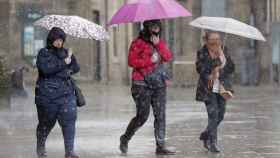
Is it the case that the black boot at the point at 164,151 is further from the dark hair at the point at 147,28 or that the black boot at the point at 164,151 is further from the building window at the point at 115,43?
the building window at the point at 115,43

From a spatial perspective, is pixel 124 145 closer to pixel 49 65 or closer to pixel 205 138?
pixel 205 138

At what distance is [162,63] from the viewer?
472 inches

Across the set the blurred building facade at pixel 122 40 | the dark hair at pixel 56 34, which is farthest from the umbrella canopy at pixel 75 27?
the blurred building facade at pixel 122 40

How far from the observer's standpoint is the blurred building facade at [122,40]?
36.2 m

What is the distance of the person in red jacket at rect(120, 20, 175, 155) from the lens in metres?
11.8

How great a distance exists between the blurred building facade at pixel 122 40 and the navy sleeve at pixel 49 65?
24156 mm

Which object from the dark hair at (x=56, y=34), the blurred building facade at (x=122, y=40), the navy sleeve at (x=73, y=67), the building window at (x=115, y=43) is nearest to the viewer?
the dark hair at (x=56, y=34)

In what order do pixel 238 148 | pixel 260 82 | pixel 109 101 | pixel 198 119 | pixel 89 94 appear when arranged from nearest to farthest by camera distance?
pixel 238 148 < pixel 198 119 < pixel 109 101 < pixel 89 94 < pixel 260 82

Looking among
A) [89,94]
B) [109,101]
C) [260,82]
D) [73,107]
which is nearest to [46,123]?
[73,107]

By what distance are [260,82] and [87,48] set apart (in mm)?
6724

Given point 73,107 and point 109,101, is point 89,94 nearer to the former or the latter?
point 109,101

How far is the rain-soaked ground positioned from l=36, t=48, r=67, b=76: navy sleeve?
48.8 inches

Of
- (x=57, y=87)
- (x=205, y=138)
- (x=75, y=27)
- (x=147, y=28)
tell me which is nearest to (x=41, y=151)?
(x=57, y=87)

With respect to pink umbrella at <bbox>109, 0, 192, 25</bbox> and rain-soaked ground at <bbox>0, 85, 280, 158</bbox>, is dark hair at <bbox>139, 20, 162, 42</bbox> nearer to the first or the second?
pink umbrella at <bbox>109, 0, 192, 25</bbox>
